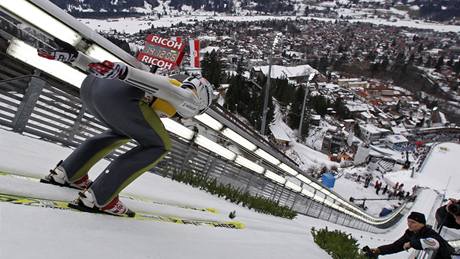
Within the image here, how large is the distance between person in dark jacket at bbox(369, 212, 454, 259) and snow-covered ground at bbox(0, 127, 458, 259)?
107cm

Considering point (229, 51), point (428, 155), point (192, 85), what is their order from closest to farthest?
point (192, 85), point (428, 155), point (229, 51)

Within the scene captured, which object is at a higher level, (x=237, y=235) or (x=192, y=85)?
(x=192, y=85)

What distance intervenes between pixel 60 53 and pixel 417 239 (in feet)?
14.9

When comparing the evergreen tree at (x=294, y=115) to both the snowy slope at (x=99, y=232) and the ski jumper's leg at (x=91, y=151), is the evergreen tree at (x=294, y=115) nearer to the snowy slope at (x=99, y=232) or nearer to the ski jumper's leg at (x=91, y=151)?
the snowy slope at (x=99, y=232)

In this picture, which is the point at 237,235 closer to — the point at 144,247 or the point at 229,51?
the point at 144,247

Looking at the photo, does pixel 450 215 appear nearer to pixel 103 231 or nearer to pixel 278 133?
pixel 103 231

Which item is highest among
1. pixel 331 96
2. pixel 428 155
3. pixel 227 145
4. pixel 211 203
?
pixel 331 96

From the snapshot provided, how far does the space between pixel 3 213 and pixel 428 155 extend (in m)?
68.7

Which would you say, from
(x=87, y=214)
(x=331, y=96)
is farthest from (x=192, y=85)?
(x=331, y=96)

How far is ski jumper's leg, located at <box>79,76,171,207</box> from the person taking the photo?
2.94 metres

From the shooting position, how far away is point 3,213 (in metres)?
2.15

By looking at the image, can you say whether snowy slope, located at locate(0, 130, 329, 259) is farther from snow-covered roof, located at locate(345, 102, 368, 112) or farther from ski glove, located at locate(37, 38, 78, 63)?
snow-covered roof, located at locate(345, 102, 368, 112)

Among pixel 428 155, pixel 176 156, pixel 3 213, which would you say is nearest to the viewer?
pixel 3 213

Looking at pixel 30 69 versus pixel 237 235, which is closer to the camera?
pixel 237 235
